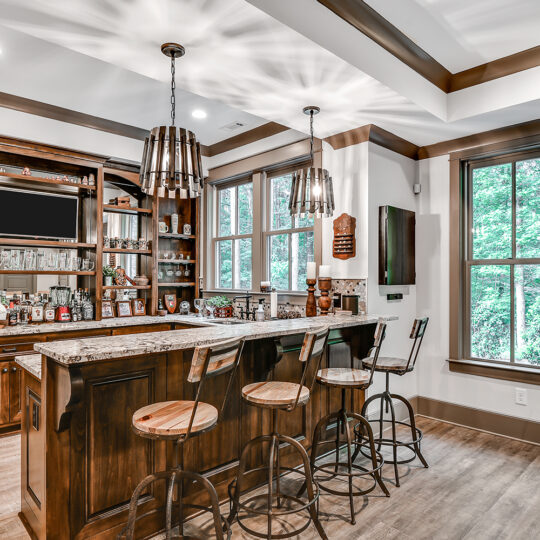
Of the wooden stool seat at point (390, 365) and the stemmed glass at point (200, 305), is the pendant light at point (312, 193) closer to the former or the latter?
the wooden stool seat at point (390, 365)

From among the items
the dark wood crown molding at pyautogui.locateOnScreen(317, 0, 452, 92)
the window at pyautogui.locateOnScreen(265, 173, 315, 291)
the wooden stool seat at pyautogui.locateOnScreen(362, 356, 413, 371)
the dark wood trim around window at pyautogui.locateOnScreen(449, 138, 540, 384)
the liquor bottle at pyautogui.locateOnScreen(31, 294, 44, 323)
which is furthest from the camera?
the window at pyautogui.locateOnScreen(265, 173, 315, 291)

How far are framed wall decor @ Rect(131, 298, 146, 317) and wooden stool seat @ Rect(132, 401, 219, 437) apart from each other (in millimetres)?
3105

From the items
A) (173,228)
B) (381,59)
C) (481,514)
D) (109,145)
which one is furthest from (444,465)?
(109,145)

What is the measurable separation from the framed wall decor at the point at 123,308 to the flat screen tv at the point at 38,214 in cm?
89

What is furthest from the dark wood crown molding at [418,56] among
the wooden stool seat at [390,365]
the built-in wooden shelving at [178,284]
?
the built-in wooden shelving at [178,284]

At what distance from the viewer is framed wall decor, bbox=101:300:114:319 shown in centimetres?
465

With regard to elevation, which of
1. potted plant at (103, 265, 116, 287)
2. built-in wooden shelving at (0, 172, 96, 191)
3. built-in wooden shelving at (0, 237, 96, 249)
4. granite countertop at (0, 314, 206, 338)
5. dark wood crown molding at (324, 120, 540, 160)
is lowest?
granite countertop at (0, 314, 206, 338)

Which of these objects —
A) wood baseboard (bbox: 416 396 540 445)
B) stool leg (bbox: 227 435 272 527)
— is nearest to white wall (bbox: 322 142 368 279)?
wood baseboard (bbox: 416 396 540 445)

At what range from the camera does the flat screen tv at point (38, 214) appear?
4012 millimetres

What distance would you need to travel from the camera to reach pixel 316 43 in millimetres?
2363

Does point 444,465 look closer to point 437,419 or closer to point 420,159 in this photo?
point 437,419

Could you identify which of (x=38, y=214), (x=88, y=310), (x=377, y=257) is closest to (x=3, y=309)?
(x=88, y=310)

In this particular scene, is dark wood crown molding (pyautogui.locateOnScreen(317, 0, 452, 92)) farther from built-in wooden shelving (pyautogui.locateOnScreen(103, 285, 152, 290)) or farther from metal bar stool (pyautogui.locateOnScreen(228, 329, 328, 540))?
built-in wooden shelving (pyautogui.locateOnScreen(103, 285, 152, 290))

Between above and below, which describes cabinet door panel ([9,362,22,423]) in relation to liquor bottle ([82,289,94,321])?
below
